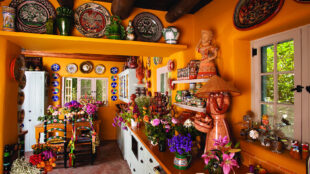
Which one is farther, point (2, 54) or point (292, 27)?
point (2, 54)

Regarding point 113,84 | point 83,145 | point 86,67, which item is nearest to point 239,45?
point 83,145

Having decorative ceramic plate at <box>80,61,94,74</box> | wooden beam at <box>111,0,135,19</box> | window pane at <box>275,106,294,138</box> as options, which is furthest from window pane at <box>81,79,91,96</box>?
window pane at <box>275,106,294,138</box>

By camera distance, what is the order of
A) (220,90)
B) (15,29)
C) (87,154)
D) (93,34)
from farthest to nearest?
(87,154) → (93,34) → (15,29) → (220,90)

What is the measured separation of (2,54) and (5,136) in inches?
34.6

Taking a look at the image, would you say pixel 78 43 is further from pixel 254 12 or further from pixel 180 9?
pixel 254 12

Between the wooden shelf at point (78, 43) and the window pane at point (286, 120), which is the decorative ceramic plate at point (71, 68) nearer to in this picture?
the wooden shelf at point (78, 43)

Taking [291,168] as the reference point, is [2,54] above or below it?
above

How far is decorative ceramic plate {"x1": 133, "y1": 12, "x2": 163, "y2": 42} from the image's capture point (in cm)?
220

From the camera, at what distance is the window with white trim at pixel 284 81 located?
4.36ft

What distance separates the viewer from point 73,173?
11.5 feet

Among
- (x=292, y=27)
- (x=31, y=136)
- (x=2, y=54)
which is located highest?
(x=292, y=27)

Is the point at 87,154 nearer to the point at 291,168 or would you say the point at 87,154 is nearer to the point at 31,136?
the point at 31,136

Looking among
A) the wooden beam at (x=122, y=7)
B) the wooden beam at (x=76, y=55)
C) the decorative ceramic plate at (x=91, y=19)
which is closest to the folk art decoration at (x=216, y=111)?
the wooden beam at (x=122, y=7)

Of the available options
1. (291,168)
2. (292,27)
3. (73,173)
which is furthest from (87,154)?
(292,27)
